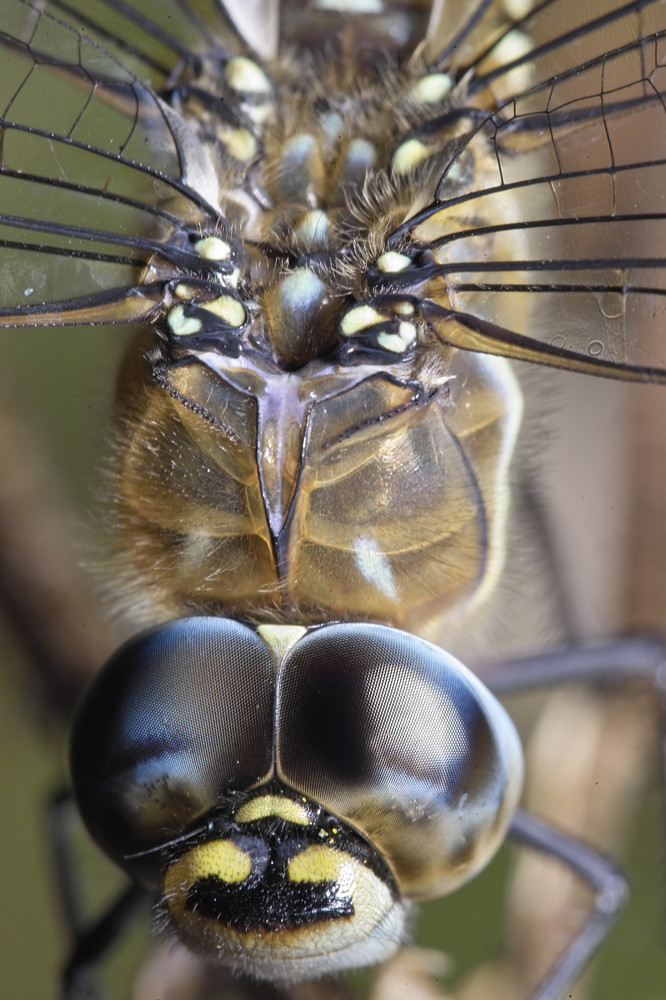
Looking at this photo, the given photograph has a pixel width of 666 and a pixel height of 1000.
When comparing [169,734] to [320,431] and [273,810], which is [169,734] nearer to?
[273,810]

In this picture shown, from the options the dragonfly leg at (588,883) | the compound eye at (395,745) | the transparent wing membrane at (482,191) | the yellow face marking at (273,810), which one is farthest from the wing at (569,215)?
the dragonfly leg at (588,883)

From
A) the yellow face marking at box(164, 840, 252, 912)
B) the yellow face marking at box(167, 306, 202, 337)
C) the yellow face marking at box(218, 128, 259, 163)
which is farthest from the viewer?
the yellow face marking at box(218, 128, 259, 163)

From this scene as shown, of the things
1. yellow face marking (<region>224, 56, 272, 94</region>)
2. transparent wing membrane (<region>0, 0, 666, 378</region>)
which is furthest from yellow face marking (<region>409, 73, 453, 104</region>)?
yellow face marking (<region>224, 56, 272, 94</region>)

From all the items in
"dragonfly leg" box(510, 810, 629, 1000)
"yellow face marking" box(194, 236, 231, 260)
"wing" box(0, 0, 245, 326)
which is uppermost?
"wing" box(0, 0, 245, 326)

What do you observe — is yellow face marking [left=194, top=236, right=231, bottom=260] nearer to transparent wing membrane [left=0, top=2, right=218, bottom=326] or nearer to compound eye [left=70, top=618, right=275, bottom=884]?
transparent wing membrane [left=0, top=2, right=218, bottom=326]

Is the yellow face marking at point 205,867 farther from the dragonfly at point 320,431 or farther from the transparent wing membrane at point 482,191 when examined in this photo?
the transparent wing membrane at point 482,191

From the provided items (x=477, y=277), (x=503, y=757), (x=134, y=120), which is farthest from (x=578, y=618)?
(x=134, y=120)

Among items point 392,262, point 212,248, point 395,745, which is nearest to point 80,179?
point 212,248
